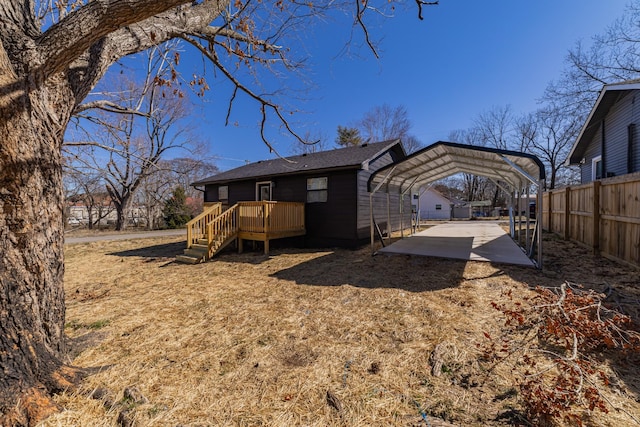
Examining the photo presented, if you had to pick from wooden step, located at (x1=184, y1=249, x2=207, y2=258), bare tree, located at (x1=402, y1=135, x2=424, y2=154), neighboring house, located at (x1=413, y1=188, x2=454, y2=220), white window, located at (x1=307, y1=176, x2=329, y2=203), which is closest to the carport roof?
white window, located at (x1=307, y1=176, x2=329, y2=203)

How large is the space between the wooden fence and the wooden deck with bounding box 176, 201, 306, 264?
835 cm

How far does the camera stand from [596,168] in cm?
1052

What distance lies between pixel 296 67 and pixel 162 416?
16.1 feet

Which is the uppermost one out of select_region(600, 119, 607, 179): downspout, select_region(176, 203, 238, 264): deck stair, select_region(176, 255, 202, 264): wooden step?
select_region(600, 119, 607, 179): downspout

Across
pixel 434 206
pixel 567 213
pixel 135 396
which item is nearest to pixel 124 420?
pixel 135 396

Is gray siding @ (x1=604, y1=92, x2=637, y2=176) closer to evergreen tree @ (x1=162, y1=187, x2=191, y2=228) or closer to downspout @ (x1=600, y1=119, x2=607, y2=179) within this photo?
downspout @ (x1=600, y1=119, x2=607, y2=179)

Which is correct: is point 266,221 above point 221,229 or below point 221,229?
above

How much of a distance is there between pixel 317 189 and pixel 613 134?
1102cm

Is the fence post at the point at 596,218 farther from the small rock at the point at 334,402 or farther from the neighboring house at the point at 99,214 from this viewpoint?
the neighboring house at the point at 99,214

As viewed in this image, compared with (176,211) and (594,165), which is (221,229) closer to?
(594,165)

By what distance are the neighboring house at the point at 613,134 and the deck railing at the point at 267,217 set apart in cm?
1095

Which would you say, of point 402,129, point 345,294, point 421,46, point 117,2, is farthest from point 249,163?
point 402,129

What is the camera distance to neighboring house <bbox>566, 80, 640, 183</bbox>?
792cm

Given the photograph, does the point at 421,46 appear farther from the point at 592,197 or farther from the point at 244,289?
the point at 244,289
